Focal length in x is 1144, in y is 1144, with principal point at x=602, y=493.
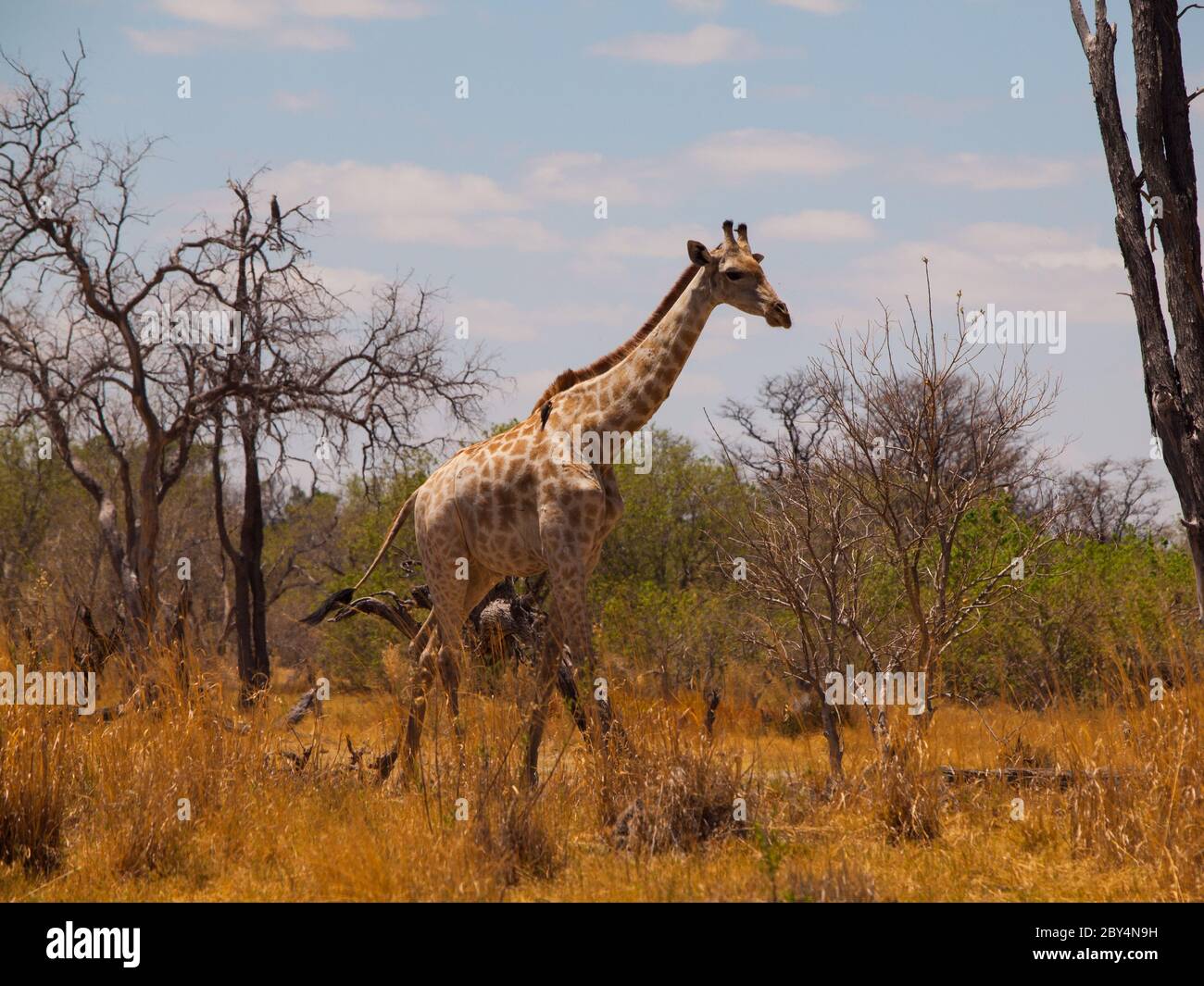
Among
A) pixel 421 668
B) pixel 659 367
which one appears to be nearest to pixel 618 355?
pixel 659 367

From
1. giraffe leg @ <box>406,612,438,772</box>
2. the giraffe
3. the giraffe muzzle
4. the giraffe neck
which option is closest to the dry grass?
giraffe leg @ <box>406,612,438,772</box>

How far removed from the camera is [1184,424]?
22.3 ft

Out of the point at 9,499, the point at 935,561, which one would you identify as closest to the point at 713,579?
the point at 935,561

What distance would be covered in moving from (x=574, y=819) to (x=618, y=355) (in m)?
3.09

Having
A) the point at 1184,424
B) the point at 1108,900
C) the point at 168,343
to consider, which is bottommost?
the point at 1108,900

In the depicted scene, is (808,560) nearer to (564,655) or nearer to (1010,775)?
(1010,775)

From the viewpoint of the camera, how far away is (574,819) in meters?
6.34

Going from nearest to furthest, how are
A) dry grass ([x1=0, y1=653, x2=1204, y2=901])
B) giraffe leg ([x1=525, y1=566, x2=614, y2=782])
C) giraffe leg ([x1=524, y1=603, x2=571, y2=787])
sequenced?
dry grass ([x1=0, y1=653, x2=1204, y2=901]) < giraffe leg ([x1=524, y1=603, x2=571, y2=787]) < giraffe leg ([x1=525, y1=566, x2=614, y2=782])

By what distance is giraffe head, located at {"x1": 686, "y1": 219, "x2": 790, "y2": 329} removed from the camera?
6902mm

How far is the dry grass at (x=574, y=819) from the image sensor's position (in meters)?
5.39

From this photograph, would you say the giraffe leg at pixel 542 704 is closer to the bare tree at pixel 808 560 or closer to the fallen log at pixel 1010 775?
the bare tree at pixel 808 560

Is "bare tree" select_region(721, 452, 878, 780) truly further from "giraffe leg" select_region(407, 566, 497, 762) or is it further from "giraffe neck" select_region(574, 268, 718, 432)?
"giraffe leg" select_region(407, 566, 497, 762)
